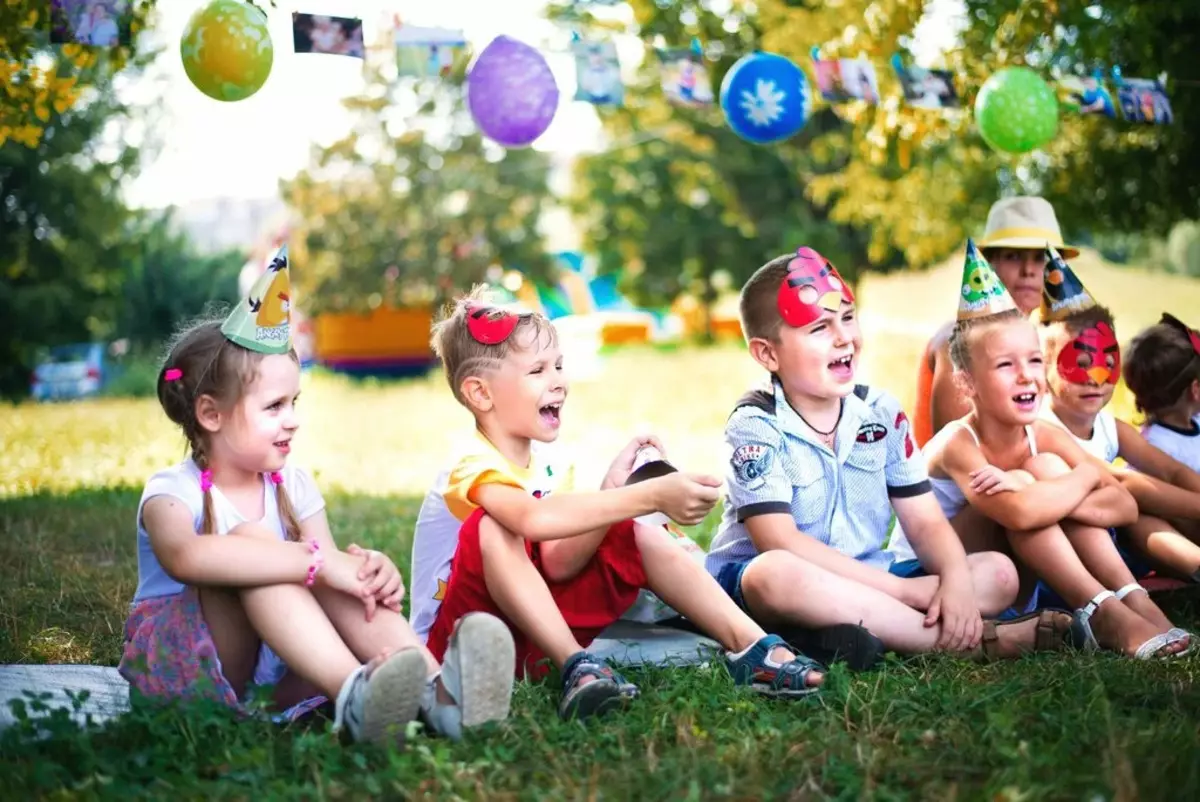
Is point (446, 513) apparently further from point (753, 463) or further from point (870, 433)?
point (870, 433)

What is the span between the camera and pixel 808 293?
3.69 meters

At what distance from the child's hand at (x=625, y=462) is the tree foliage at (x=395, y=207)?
17.3 metres

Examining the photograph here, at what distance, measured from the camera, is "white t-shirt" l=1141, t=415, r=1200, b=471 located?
445 cm

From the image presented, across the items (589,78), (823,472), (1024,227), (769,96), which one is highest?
(589,78)

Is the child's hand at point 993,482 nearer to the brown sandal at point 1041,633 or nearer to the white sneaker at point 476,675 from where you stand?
the brown sandal at point 1041,633

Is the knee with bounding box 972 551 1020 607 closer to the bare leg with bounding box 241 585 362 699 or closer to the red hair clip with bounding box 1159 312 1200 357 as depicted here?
the red hair clip with bounding box 1159 312 1200 357

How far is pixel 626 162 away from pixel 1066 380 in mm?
24112

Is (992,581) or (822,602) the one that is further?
(992,581)

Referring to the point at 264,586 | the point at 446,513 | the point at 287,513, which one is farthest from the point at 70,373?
the point at 264,586

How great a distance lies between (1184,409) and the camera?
179 inches

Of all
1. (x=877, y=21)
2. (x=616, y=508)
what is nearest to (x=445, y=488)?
(x=616, y=508)

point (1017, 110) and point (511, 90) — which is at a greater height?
point (511, 90)

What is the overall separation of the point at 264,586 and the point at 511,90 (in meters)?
3.12

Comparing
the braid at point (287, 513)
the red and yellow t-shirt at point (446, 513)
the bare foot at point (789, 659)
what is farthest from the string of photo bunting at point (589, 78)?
the bare foot at point (789, 659)
